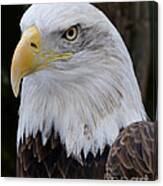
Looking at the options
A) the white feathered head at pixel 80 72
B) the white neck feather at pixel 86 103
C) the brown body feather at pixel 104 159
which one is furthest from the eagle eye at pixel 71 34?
the brown body feather at pixel 104 159

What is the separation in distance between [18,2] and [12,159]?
0.55m

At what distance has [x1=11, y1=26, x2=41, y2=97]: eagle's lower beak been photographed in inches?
83.0

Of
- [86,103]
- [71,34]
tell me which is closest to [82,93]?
[86,103]

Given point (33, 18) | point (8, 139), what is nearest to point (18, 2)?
point (33, 18)

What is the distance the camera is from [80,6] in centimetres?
214

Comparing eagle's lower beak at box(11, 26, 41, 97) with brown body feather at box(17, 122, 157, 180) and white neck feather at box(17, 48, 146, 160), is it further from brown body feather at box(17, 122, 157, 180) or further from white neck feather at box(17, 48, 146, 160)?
brown body feather at box(17, 122, 157, 180)

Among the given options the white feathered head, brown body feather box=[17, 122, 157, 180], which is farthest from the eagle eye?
brown body feather box=[17, 122, 157, 180]

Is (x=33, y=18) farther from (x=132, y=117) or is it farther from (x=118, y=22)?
(x=132, y=117)

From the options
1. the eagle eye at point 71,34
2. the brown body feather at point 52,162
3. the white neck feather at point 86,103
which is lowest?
the brown body feather at point 52,162

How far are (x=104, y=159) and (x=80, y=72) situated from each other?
301mm

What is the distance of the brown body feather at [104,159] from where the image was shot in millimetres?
2096

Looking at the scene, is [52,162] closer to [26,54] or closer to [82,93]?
[82,93]

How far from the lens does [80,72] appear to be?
2127mm

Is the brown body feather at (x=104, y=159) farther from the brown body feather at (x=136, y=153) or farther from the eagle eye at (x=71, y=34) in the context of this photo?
the eagle eye at (x=71, y=34)
